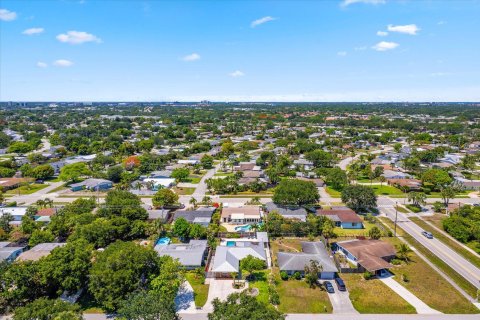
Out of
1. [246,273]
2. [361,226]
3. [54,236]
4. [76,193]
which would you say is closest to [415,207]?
[361,226]

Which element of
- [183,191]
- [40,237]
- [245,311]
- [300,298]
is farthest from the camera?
[183,191]

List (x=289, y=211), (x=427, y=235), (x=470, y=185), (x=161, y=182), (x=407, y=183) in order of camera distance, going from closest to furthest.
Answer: (x=427, y=235)
(x=289, y=211)
(x=470, y=185)
(x=407, y=183)
(x=161, y=182)

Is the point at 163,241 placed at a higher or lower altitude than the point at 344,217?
lower

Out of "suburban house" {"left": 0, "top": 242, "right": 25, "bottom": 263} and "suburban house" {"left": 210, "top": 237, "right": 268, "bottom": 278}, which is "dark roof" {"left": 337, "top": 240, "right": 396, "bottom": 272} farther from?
"suburban house" {"left": 0, "top": 242, "right": 25, "bottom": 263}

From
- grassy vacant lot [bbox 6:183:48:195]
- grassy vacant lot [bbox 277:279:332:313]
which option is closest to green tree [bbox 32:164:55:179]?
grassy vacant lot [bbox 6:183:48:195]

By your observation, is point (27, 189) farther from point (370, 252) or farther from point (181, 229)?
point (370, 252)

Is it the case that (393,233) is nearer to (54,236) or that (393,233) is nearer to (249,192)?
(249,192)

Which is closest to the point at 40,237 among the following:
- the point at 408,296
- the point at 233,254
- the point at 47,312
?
the point at 47,312
